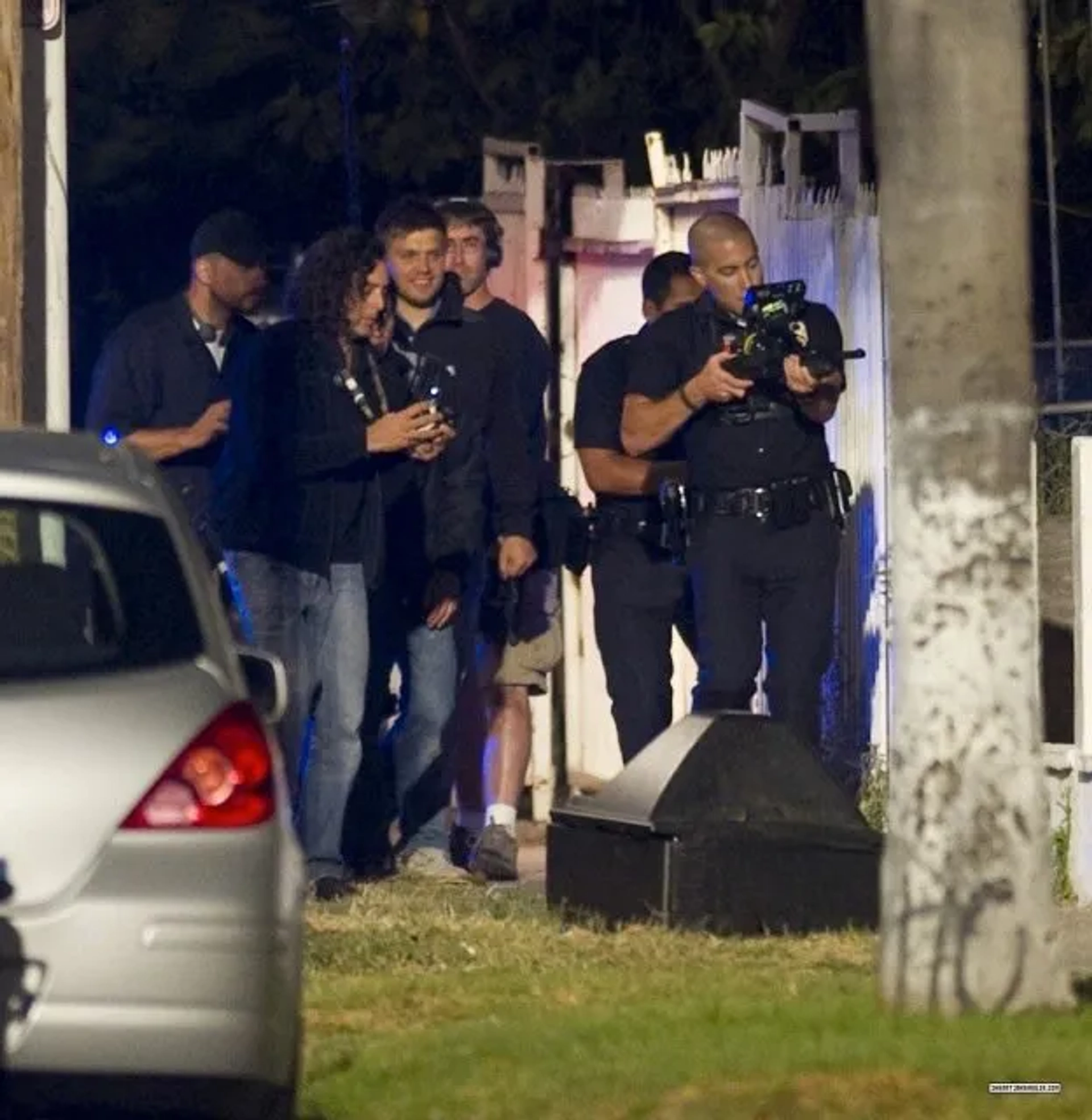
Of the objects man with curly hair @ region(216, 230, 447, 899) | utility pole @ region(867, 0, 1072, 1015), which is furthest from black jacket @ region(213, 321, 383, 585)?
utility pole @ region(867, 0, 1072, 1015)

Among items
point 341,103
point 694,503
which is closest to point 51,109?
point 694,503

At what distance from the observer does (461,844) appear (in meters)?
12.0

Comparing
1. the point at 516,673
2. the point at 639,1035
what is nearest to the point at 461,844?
the point at 516,673

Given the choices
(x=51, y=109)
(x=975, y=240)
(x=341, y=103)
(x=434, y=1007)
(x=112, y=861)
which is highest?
(x=341, y=103)

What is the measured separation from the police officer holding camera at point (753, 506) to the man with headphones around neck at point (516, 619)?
0.78 metres

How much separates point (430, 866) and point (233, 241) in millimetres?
2128

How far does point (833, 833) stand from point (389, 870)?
2417 mm

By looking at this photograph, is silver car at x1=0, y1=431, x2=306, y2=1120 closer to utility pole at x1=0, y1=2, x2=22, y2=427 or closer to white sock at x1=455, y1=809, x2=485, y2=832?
utility pole at x1=0, y1=2, x2=22, y2=427

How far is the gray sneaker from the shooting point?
11375 millimetres

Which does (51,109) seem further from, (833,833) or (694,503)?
(833,833)

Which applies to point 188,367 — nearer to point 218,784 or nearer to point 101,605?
point 101,605

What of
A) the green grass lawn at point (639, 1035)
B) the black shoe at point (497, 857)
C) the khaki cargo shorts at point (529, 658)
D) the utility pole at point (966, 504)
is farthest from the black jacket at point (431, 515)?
the utility pole at point (966, 504)

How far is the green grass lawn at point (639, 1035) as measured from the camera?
22.3ft

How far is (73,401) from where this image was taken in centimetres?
2052
